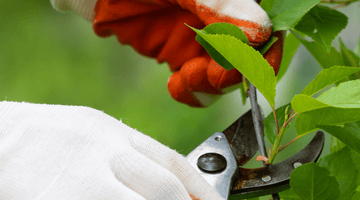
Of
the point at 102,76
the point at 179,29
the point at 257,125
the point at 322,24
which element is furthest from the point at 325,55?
the point at 102,76

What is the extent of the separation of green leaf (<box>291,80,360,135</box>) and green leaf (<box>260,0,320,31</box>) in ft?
0.40

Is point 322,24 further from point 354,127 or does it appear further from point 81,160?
point 81,160

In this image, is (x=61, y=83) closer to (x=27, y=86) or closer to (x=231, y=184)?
(x=27, y=86)

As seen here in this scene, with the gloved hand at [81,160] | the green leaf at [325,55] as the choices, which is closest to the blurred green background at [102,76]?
the green leaf at [325,55]

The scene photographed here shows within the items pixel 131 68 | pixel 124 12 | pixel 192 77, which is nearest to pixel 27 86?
pixel 131 68

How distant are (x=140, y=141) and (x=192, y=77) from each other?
0.28 metres

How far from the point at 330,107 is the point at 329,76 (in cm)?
3

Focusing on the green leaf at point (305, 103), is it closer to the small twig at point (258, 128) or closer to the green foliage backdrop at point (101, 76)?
the small twig at point (258, 128)

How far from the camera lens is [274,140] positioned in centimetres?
36

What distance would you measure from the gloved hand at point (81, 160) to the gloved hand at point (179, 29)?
0.21 meters

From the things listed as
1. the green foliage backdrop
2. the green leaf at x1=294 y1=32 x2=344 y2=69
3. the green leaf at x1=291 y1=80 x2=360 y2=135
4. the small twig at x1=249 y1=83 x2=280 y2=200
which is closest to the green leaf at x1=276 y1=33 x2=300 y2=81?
the green leaf at x1=294 y1=32 x2=344 y2=69

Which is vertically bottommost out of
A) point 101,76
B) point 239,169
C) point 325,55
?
point 101,76

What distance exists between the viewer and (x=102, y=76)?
136 cm

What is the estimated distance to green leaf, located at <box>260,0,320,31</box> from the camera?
1.12ft
